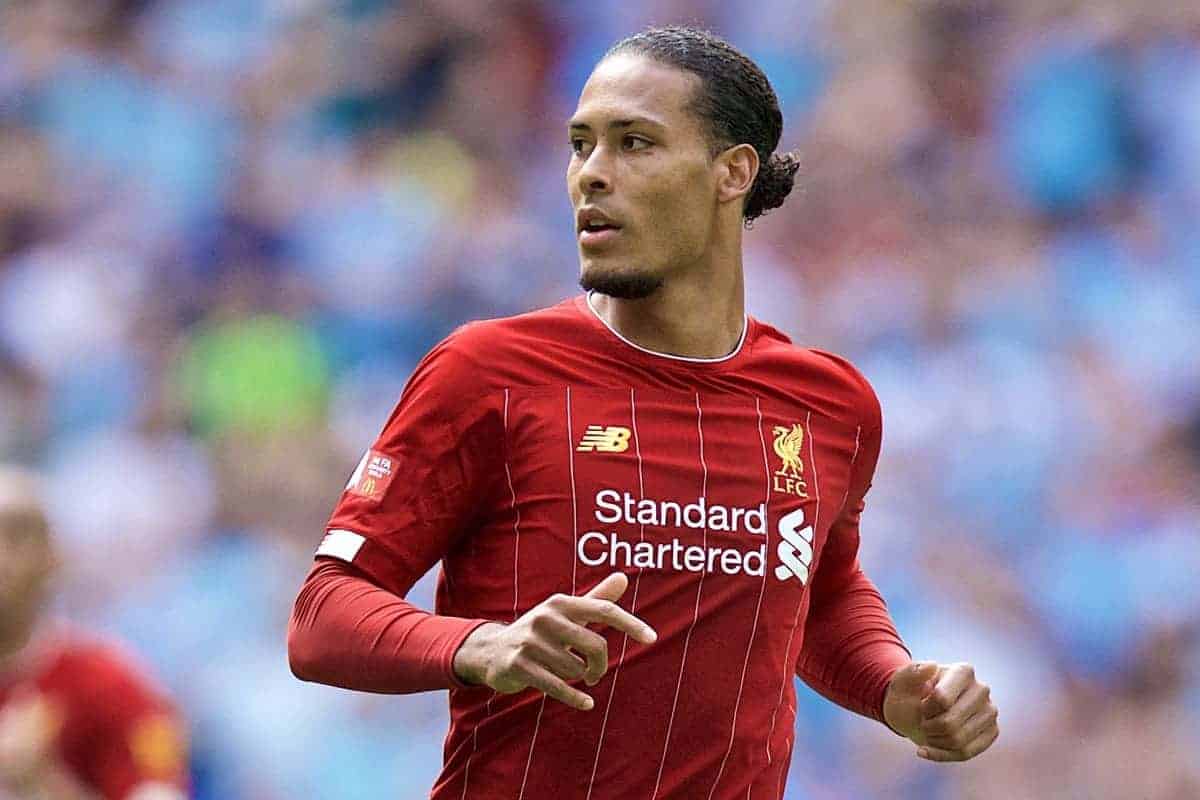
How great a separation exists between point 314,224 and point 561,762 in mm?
6318

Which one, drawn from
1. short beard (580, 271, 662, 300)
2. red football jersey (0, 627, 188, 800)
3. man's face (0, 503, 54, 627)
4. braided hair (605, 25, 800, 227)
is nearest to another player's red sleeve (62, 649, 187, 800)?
red football jersey (0, 627, 188, 800)

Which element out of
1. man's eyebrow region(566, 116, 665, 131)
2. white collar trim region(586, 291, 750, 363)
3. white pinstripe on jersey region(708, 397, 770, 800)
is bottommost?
white pinstripe on jersey region(708, 397, 770, 800)

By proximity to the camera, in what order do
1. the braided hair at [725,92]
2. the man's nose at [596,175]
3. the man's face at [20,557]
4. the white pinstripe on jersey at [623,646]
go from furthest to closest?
1. the man's face at [20,557]
2. the braided hair at [725,92]
3. the man's nose at [596,175]
4. the white pinstripe on jersey at [623,646]

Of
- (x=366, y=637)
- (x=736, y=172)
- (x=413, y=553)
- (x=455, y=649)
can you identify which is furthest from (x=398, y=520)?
(x=736, y=172)

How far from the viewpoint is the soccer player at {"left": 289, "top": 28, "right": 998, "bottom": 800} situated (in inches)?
137

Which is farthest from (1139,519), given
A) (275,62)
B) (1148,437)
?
(275,62)

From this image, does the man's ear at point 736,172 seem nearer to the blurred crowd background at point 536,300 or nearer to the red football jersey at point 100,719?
the red football jersey at point 100,719

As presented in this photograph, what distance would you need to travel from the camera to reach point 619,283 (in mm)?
3719

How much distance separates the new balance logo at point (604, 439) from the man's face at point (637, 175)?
275 millimetres

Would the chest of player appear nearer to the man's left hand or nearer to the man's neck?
the man's neck

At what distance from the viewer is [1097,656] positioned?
7844mm

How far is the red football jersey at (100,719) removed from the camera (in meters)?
5.04

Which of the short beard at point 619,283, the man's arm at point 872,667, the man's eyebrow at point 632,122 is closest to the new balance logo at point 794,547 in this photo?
the man's arm at point 872,667

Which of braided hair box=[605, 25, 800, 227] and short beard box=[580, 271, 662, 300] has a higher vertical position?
braided hair box=[605, 25, 800, 227]
